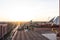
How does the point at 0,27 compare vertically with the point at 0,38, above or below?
above

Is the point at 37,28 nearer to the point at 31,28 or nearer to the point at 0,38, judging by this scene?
the point at 31,28

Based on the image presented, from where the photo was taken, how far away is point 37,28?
47.8 ft

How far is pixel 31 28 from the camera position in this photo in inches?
589

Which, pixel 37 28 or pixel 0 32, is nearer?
pixel 37 28

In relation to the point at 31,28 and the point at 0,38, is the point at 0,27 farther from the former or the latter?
the point at 31,28

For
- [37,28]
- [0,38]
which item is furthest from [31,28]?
[0,38]

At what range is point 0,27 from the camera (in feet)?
63.6

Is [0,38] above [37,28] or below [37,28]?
below

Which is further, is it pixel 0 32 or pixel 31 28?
pixel 0 32

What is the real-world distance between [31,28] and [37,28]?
71 cm

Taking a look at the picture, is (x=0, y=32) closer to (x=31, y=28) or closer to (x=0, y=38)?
(x=0, y=38)

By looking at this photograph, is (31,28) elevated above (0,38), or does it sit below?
above

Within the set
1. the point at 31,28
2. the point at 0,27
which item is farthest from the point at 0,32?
the point at 31,28

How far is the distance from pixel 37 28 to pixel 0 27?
21.8 feet
